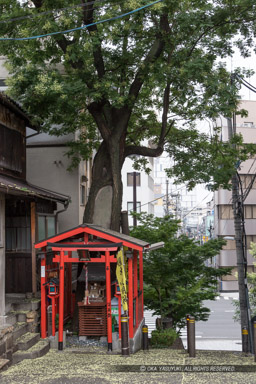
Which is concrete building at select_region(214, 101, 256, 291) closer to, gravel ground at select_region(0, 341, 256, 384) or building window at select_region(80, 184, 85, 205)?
building window at select_region(80, 184, 85, 205)

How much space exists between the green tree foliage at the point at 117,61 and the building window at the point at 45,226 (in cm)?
196

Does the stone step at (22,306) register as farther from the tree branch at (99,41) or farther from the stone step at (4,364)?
the tree branch at (99,41)

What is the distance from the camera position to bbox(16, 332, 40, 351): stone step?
12.1 m

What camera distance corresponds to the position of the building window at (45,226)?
17062 millimetres

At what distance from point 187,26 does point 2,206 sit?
28.3 feet

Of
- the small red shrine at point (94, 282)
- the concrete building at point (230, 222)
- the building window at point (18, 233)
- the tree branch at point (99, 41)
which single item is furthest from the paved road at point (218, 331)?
the tree branch at point (99, 41)

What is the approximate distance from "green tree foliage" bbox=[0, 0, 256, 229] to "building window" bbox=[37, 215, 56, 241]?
196 centimetres

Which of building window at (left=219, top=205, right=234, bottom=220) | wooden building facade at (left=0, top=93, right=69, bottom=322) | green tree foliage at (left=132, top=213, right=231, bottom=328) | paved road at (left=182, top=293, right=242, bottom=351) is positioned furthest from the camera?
building window at (left=219, top=205, right=234, bottom=220)

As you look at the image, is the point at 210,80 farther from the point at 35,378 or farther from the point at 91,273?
the point at 35,378

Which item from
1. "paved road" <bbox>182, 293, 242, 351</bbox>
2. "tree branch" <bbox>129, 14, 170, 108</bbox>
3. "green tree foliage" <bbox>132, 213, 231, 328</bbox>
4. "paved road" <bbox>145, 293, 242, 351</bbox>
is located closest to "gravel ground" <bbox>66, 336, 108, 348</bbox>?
"green tree foliage" <bbox>132, 213, 231, 328</bbox>

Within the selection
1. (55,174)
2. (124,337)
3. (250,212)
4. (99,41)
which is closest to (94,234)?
(124,337)

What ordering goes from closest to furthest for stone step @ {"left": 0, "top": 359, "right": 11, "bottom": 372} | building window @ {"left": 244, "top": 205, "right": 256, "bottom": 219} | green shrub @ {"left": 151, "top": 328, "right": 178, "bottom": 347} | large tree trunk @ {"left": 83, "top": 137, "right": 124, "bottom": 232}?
stone step @ {"left": 0, "top": 359, "right": 11, "bottom": 372}, green shrub @ {"left": 151, "top": 328, "right": 178, "bottom": 347}, large tree trunk @ {"left": 83, "top": 137, "right": 124, "bottom": 232}, building window @ {"left": 244, "top": 205, "right": 256, "bottom": 219}

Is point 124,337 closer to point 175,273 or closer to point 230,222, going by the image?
point 175,273

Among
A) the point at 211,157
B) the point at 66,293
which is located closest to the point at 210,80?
the point at 211,157
